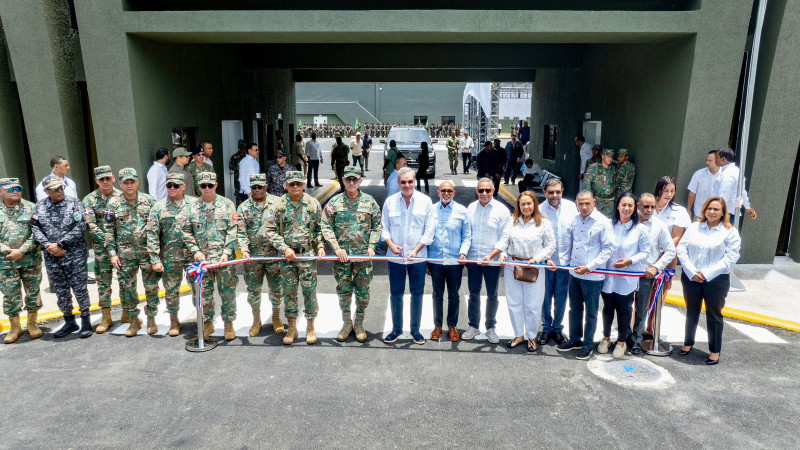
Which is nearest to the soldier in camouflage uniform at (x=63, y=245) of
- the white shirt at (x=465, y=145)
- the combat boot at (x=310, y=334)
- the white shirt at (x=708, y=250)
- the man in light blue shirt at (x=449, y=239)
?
the combat boot at (x=310, y=334)

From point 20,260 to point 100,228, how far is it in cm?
97

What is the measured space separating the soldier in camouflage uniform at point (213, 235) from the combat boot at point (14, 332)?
2.40 metres

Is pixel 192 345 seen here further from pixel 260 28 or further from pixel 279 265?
pixel 260 28

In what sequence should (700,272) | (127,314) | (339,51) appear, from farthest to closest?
(339,51) → (127,314) → (700,272)

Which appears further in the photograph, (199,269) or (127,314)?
(127,314)

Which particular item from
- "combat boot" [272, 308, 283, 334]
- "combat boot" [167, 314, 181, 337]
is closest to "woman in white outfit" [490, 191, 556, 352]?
"combat boot" [272, 308, 283, 334]

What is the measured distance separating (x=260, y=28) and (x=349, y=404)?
6620mm

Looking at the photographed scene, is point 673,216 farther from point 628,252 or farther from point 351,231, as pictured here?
point 351,231

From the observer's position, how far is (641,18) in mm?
9234

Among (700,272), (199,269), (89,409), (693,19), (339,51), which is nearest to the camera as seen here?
(89,409)

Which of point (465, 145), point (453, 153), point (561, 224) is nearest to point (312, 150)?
point (453, 153)

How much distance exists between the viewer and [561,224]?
21.8 feet

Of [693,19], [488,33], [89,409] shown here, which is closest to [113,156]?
[89,409]

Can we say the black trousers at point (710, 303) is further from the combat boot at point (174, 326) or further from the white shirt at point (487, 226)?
the combat boot at point (174, 326)
